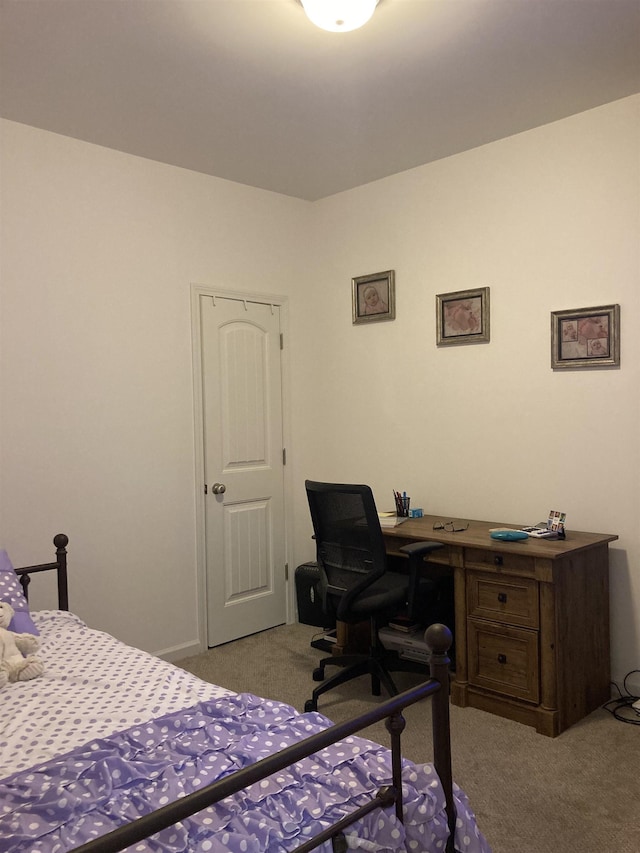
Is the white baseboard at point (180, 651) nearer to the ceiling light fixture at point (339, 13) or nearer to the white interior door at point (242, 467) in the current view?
the white interior door at point (242, 467)

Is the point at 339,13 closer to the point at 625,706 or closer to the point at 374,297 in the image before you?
the point at 374,297

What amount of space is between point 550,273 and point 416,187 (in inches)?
41.1

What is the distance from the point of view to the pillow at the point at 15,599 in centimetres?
246

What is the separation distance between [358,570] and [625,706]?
53.2 inches

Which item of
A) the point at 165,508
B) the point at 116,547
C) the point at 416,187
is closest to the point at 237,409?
the point at 165,508

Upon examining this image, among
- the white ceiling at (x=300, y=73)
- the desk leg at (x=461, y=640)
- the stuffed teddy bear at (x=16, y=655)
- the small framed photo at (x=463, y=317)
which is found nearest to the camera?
the stuffed teddy bear at (x=16, y=655)

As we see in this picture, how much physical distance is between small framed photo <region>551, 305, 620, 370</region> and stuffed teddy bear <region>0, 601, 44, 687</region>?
2.64 meters

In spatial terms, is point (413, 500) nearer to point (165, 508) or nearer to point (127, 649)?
point (165, 508)

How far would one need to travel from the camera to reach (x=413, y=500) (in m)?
4.05

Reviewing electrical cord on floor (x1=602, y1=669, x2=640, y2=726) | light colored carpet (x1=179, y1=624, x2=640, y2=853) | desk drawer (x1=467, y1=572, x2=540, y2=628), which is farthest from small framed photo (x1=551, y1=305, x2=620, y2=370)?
light colored carpet (x1=179, y1=624, x2=640, y2=853)

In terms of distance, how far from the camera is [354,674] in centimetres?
325

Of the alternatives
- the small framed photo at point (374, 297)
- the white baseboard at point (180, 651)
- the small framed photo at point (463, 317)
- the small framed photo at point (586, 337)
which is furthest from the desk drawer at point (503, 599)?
the small framed photo at point (374, 297)

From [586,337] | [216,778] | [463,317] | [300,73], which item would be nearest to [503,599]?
[586,337]

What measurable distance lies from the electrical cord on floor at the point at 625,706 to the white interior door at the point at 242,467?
2.05 m
